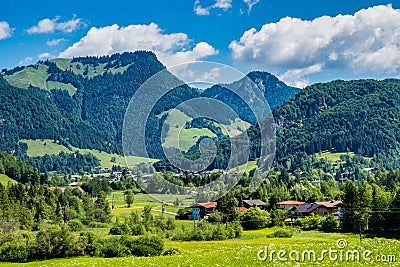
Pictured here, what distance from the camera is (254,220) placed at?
9000 centimetres

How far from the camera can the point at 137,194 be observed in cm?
16425

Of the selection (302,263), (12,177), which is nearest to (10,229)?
(302,263)

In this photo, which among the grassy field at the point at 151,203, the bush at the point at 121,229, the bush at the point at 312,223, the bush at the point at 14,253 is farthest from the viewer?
the grassy field at the point at 151,203

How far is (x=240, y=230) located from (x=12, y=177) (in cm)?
13083

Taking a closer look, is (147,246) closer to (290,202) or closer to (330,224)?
(330,224)

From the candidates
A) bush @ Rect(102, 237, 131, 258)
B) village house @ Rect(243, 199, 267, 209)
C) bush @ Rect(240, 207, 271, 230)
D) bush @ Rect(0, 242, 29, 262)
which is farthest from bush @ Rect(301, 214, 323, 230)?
bush @ Rect(0, 242, 29, 262)

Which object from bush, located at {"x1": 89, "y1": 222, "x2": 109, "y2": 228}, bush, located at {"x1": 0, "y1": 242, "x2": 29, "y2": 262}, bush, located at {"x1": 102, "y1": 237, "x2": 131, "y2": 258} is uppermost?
bush, located at {"x1": 102, "y1": 237, "x2": 131, "y2": 258}

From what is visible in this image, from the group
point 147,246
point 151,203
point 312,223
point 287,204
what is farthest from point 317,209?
point 147,246

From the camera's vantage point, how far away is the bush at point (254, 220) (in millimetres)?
89438

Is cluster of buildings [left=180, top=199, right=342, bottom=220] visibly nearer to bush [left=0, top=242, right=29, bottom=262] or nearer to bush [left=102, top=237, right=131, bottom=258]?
bush [left=0, top=242, right=29, bottom=262]

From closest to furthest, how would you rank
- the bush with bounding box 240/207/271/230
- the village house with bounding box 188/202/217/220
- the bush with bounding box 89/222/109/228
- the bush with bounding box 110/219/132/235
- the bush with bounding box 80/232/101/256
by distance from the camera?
the bush with bounding box 80/232/101/256, the bush with bounding box 110/219/132/235, the bush with bounding box 240/207/271/230, the bush with bounding box 89/222/109/228, the village house with bounding box 188/202/217/220

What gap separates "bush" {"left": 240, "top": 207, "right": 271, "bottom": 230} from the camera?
89438 mm

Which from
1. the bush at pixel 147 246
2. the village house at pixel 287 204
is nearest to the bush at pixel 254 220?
the village house at pixel 287 204

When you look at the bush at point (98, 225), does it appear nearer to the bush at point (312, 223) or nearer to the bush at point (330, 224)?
the bush at point (312, 223)
